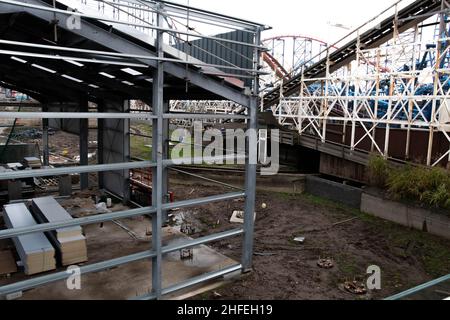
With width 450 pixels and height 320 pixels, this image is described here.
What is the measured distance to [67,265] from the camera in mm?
7418

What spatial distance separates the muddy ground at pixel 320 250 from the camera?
6.97 meters

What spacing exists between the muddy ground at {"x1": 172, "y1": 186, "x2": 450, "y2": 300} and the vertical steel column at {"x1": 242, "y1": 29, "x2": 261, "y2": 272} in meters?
0.46

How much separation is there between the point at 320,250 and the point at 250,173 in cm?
325

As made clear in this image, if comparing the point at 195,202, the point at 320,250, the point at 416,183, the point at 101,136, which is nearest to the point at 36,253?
the point at 195,202

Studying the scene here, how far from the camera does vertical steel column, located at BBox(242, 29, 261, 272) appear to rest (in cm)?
679

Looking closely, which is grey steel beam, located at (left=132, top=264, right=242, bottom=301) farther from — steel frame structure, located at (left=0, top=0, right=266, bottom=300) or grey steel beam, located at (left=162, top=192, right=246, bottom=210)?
grey steel beam, located at (left=162, top=192, right=246, bottom=210)

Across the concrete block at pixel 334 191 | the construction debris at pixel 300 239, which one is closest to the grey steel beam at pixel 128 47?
the construction debris at pixel 300 239

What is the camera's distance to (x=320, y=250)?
889 cm

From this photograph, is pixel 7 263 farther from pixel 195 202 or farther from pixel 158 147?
pixel 158 147

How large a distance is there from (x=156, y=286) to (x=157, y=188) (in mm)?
1682

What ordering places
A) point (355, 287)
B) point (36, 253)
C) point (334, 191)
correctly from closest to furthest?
point (36, 253) → point (355, 287) → point (334, 191)

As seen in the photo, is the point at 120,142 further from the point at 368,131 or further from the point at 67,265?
the point at 368,131
